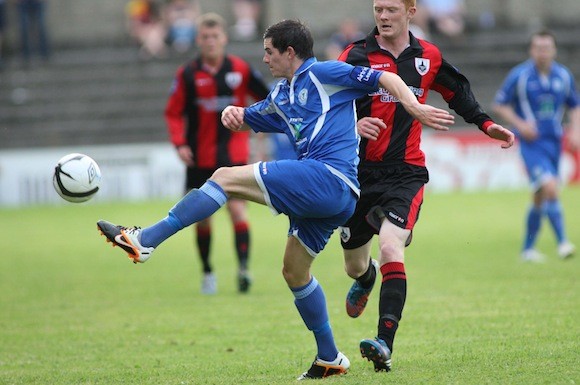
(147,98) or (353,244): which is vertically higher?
(353,244)

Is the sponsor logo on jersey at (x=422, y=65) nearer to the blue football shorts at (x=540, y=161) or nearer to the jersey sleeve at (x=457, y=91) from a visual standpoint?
the jersey sleeve at (x=457, y=91)

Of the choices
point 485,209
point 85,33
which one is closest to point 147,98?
point 85,33

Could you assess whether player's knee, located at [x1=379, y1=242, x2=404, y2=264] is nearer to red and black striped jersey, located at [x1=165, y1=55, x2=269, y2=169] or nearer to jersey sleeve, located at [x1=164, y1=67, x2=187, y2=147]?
red and black striped jersey, located at [x1=165, y1=55, x2=269, y2=169]

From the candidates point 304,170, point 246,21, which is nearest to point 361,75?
point 304,170

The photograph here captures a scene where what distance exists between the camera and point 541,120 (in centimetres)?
1316

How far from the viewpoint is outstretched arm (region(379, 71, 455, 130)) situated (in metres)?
6.07

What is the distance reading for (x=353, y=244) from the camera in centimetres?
746

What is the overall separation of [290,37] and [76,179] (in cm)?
156

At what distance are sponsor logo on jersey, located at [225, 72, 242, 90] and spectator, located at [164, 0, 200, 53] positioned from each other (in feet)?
54.8

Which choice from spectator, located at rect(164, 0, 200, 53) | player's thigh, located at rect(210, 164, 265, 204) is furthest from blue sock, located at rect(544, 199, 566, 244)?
spectator, located at rect(164, 0, 200, 53)

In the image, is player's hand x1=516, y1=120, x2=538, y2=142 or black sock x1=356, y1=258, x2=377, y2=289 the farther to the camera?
player's hand x1=516, y1=120, x2=538, y2=142

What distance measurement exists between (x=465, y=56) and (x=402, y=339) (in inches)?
830

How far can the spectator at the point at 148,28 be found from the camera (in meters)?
28.0

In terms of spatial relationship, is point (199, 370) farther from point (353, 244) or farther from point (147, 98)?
point (147, 98)
